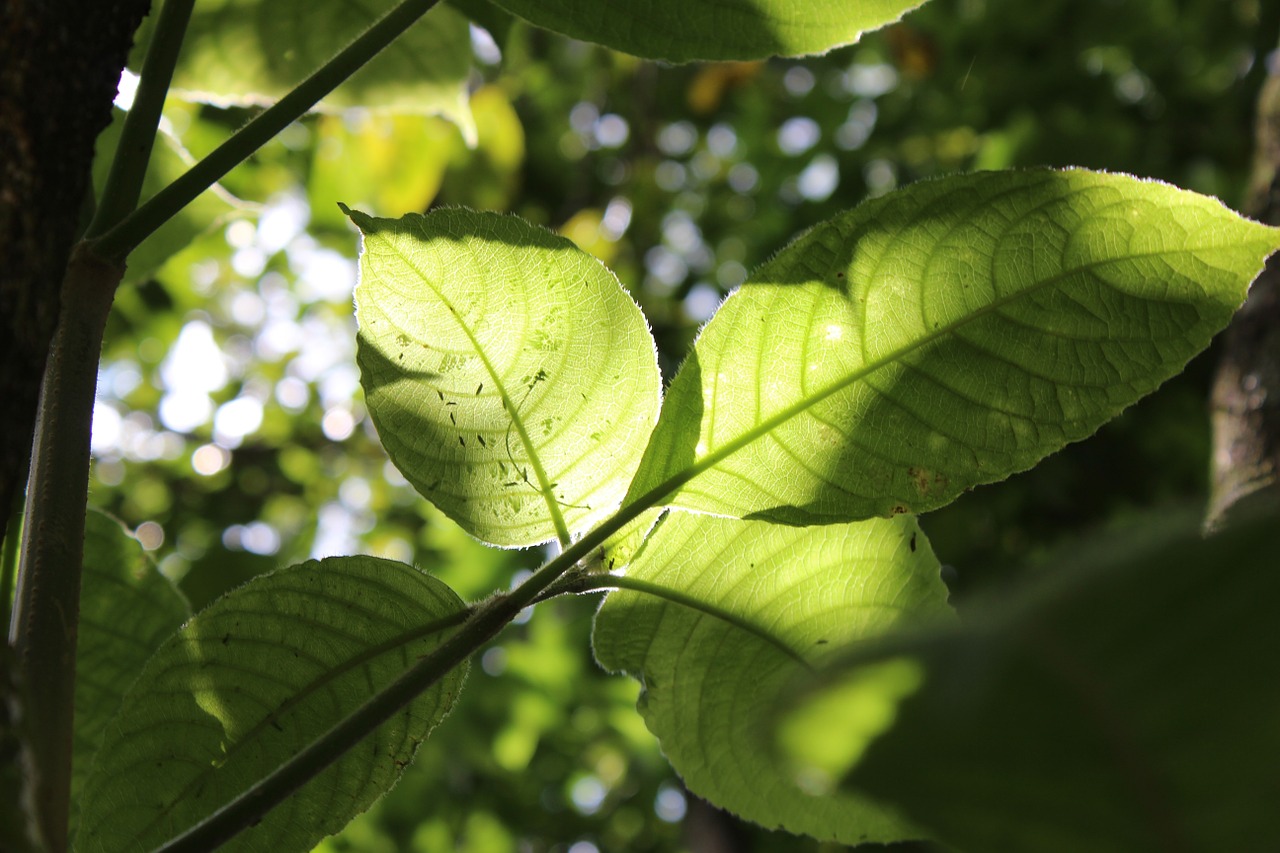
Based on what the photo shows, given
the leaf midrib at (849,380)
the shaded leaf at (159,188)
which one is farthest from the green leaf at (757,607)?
the shaded leaf at (159,188)

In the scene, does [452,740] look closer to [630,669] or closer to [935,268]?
[630,669]

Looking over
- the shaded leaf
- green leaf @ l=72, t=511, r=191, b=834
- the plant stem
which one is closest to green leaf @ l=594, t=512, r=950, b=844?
the plant stem

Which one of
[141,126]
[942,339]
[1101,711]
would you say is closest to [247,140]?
[141,126]

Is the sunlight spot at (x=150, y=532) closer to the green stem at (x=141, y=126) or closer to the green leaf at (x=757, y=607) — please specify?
the green stem at (x=141, y=126)

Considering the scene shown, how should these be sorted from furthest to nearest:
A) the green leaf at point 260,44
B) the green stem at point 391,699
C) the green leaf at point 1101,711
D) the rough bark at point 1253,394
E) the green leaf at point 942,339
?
the rough bark at point 1253,394 → the green leaf at point 260,44 → the green leaf at point 942,339 → the green stem at point 391,699 → the green leaf at point 1101,711

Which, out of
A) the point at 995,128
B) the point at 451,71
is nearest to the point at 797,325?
the point at 451,71

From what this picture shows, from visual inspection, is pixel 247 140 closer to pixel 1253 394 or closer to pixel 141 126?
pixel 141 126

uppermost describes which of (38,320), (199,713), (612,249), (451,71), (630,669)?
(612,249)
